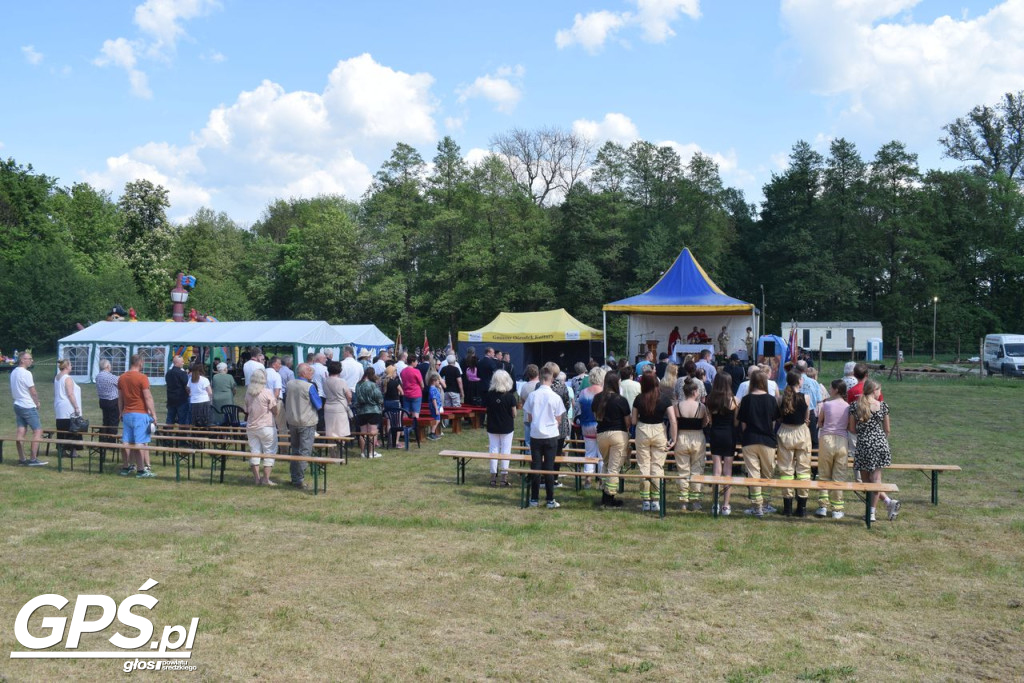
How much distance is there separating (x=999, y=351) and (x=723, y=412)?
91.4 ft

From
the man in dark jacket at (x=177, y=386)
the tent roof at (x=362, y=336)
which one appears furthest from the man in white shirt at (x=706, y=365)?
the tent roof at (x=362, y=336)

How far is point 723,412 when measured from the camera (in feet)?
25.6

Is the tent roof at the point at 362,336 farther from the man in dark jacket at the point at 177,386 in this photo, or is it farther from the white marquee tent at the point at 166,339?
the man in dark jacket at the point at 177,386

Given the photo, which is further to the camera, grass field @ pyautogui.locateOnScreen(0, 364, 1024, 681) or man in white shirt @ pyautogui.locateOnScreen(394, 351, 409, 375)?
man in white shirt @ pyautogui.locateOnScreen(394, 351, 409, 375)

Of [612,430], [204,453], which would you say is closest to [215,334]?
[204,453]

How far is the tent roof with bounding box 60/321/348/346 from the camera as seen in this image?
26516 mm

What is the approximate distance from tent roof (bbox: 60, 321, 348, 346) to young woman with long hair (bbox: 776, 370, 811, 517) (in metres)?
20.6

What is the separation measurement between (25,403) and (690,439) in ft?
28.0

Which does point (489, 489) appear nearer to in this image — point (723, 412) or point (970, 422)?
point (723, 412)

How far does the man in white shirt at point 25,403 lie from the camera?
33.6 ft

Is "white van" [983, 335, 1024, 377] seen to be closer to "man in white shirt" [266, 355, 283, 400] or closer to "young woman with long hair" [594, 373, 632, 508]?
"young woman with long hair" [594, 373, 632, 508]

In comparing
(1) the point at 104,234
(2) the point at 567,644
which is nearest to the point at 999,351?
(2) the point at 567,644

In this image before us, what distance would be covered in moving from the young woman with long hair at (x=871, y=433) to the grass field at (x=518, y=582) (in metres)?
0.49

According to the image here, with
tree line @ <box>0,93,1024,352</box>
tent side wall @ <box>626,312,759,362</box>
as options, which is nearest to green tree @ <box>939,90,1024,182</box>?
tree line @ <box>0,93,1024,352</box>
